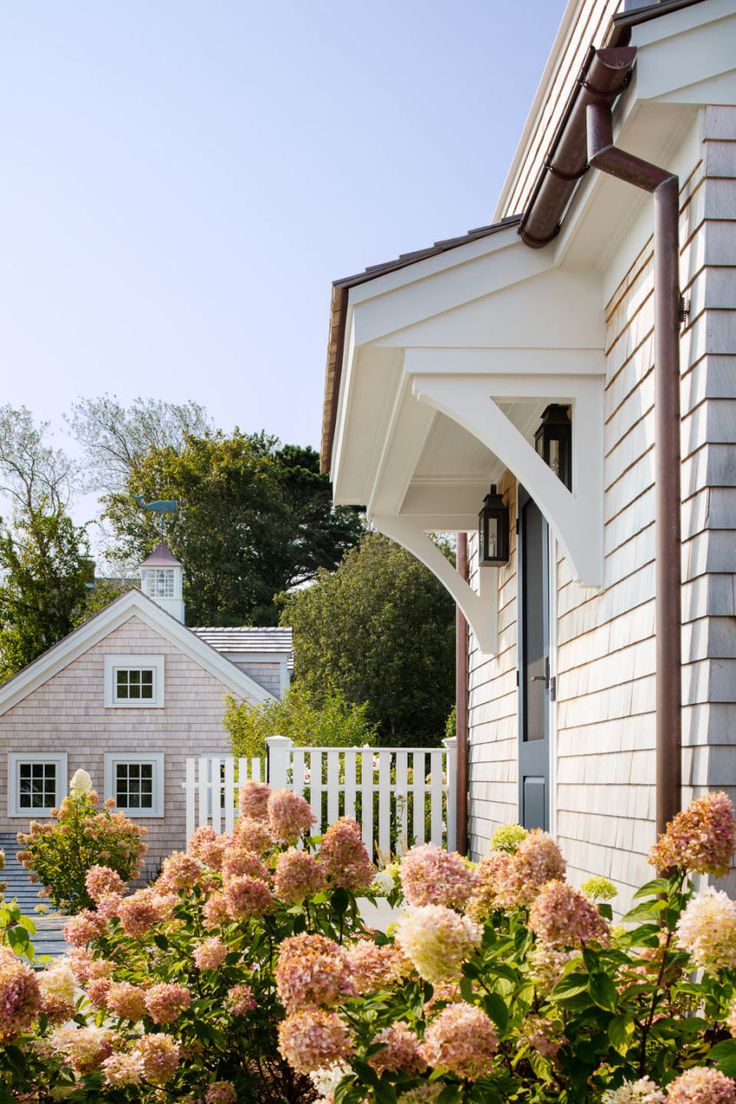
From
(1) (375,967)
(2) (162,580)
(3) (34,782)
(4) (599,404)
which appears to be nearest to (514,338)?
(4) (599,404)

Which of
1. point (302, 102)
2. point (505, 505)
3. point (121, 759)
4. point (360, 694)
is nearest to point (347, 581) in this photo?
point (360, 694)

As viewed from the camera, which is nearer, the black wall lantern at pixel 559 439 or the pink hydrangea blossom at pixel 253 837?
the pink hydrangea blossom at pixel 253 837

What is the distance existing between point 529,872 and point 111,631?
1985 centimetres

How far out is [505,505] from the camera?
6992 mm

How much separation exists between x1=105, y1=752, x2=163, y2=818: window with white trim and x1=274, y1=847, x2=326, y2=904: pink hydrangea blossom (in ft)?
63.0

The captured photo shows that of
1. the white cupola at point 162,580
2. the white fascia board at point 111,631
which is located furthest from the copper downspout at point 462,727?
the white cupola at point 162,580

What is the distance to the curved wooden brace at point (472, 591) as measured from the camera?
7.44 m

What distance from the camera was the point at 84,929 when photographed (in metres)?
3.19

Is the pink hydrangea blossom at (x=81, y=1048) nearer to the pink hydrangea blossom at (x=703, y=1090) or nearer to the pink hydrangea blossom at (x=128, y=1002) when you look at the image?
the pink hydrangea blossom at (x=128, y=1002)

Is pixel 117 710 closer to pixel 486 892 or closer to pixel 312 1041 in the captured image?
pixel 486 892

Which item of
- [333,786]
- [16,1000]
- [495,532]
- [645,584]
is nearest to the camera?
[16,1000]

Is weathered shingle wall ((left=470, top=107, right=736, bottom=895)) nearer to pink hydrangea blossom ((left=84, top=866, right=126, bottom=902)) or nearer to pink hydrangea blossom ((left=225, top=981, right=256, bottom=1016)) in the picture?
pink hydrangea blossom ((left=225, top=981, right=256, bottom=1016))

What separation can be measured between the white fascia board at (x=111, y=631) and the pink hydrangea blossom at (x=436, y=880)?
1921 centimetres

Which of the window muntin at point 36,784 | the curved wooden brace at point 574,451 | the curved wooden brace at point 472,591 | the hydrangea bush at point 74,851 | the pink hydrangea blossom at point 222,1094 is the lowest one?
the window muntin at point 36,784
